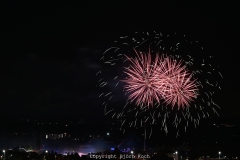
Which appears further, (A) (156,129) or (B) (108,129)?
(B) (108,129)

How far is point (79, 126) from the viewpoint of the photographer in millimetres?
103250

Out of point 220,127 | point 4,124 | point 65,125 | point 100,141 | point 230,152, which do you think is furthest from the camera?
point 65,125

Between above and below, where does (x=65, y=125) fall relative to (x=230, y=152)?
above

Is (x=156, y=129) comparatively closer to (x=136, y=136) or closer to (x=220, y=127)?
(x=136, y=136)

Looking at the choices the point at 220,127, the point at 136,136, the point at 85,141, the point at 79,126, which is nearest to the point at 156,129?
the point at 136,136

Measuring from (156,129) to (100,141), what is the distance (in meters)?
14.6

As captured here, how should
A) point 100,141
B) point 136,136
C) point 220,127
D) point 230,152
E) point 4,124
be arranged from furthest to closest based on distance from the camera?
point 4,124 < point 100,141 < point 136,136 < point 220,127 < point 230,152

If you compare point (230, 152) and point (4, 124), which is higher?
point (4, 124)

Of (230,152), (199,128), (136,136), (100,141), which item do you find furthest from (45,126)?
(230,152)

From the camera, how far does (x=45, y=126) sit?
10144 centimetres

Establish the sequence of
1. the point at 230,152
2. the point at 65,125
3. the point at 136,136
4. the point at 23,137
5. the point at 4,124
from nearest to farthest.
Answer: the point at 230,152 → the point at 136,136 → the point at 23,137 → the point at 4,124 → the point at 65,125

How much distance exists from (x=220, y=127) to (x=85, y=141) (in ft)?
91.6

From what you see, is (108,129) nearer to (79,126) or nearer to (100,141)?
(100,141)

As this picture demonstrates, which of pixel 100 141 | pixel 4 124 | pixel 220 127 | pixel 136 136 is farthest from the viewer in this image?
pixel 4 124
